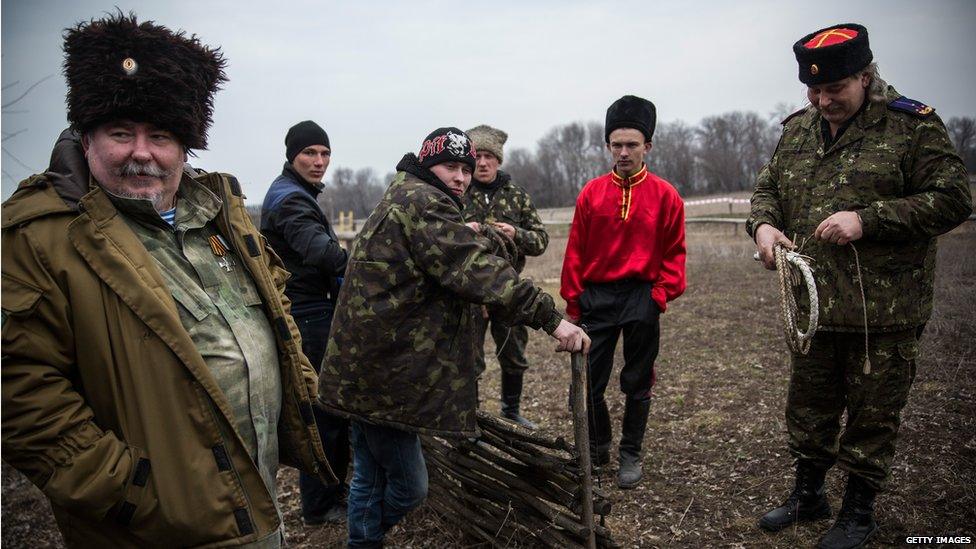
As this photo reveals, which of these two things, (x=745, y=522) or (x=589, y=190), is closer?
(x=745, y=522)

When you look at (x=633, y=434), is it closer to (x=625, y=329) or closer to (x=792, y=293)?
(x=625, y=329)

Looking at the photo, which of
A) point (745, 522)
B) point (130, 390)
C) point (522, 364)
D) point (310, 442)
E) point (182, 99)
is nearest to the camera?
point (130, 390)

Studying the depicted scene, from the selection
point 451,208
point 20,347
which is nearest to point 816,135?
point 451,208

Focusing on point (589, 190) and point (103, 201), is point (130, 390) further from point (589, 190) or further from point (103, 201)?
point (589, 190)

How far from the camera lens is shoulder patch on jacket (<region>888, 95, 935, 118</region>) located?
2896 mm

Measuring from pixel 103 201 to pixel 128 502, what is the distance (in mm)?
910

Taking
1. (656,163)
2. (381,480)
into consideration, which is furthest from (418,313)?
(656,163)

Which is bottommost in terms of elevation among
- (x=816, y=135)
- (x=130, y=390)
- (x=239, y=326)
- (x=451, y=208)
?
(x=130, y=390)

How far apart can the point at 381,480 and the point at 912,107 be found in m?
3.28

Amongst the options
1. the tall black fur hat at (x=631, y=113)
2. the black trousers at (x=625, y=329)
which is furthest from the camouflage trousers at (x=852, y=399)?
the tall black fur hat at (x=631, y=113)

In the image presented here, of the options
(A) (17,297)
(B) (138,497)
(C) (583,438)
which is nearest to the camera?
(A) (17,297)

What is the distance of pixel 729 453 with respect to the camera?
424cm

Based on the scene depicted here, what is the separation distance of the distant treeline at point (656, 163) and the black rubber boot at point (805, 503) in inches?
2050

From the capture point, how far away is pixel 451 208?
2.67 m
